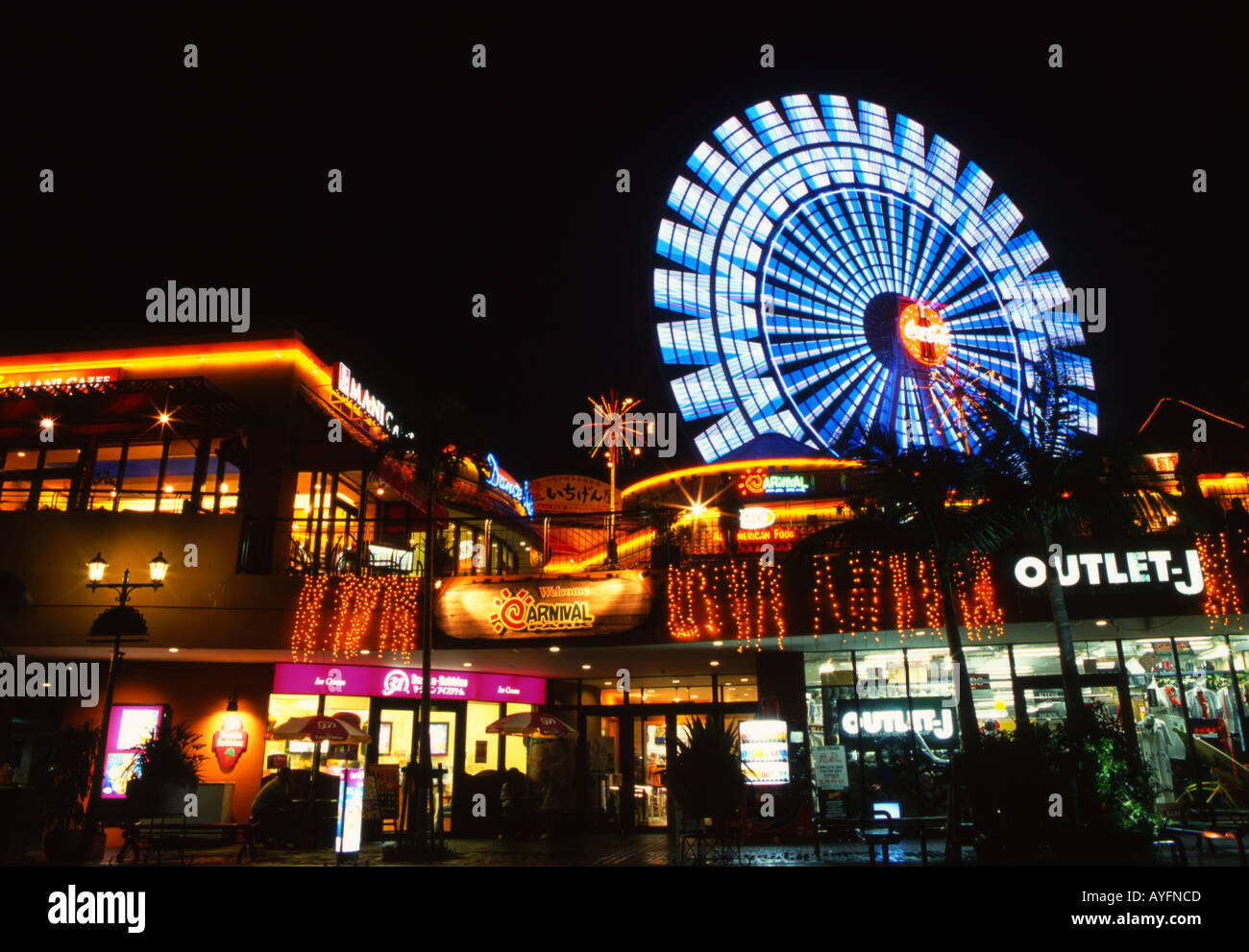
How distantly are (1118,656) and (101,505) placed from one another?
74.3ft

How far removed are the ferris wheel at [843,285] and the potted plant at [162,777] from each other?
20.9 metres

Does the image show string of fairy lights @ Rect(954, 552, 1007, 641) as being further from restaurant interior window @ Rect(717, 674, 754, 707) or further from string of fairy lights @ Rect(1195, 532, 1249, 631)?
restaurant interior window @ Rect(717, 674, 754, 707)

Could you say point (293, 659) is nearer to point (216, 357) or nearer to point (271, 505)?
point (271, 505)

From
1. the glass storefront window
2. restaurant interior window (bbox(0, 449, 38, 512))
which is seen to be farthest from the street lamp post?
the glass storefront window

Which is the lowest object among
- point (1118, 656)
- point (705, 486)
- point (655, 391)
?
point (1118, 656)

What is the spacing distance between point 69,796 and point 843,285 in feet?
105

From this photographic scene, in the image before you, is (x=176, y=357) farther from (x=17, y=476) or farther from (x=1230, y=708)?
(x=1230, y=708)

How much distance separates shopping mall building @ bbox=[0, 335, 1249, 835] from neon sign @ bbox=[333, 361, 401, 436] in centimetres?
12

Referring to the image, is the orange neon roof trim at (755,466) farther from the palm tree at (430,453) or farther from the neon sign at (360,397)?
the palm tree at (430,453)

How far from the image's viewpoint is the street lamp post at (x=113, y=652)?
1355cm

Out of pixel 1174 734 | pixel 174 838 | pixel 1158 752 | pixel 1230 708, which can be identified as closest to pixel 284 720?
pixel 174 838

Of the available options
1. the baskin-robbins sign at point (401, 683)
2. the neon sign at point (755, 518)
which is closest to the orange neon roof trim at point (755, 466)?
the neon sign at point (755, 518)
